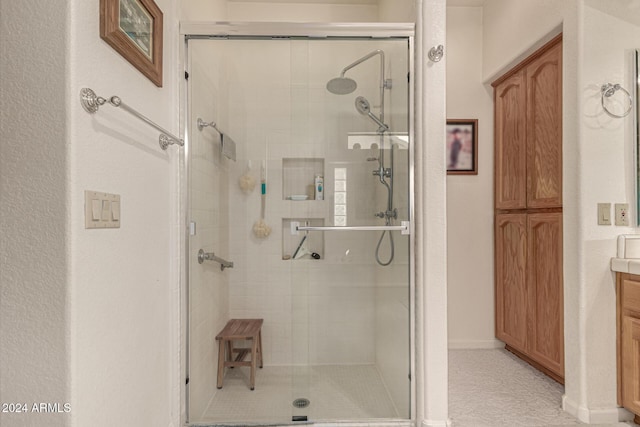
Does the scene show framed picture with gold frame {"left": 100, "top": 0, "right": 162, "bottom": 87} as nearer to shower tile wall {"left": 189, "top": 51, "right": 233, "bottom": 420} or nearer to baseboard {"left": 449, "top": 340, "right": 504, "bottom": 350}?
shower tile wall {"left": 189, "top": 51, "right": 233, "bottom": 420}

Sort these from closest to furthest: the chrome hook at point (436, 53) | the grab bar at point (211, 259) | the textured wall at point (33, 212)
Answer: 1. the textured wall at point (33, 212)
2. the chrome hook at point (436, 53)
3. the grab bar at point (211, 259)

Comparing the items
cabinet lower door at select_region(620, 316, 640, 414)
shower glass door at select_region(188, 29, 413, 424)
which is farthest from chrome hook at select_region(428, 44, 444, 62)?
cabinet lower door at select_region(620, 316, 640, 414)

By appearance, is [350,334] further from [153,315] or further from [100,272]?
[100,272]

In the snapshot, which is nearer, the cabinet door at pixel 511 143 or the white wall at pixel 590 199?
the white wall at pixel 590 199

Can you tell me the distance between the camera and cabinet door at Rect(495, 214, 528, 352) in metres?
2.77

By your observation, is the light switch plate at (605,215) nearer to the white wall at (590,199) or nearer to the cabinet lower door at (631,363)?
the white wall at (590,199)

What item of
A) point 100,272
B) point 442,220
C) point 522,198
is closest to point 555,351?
point 522,198

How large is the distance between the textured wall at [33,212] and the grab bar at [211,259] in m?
1.04

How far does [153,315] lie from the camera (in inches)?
63.6

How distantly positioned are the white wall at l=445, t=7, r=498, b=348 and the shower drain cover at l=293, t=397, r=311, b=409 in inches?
68.7

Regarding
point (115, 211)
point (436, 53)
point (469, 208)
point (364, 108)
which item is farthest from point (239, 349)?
point (469, 208)

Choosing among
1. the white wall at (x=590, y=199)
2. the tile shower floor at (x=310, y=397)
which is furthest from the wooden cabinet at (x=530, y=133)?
the tile shower floor at (x=310, y=397)

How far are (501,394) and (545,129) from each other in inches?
73.6

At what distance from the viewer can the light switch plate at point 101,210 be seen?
108 centimetres
